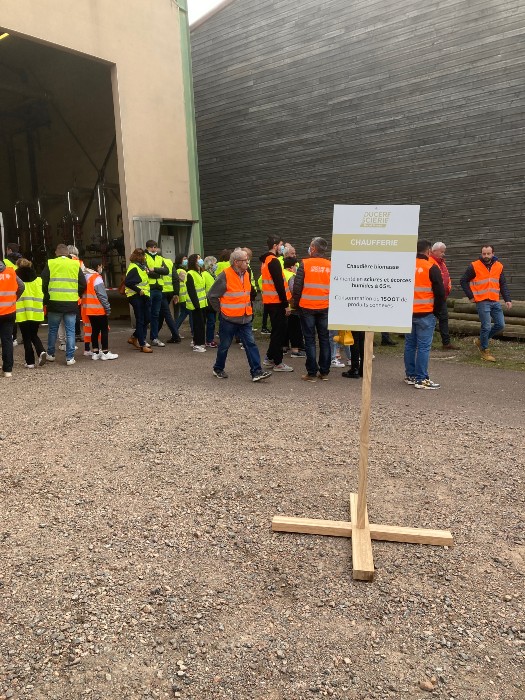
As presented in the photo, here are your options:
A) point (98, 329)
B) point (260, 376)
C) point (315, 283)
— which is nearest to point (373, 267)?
point (315, 283)

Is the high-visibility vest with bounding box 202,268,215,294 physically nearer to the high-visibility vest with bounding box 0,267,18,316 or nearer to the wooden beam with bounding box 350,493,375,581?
the high-visibility vest with bounding box 0,267,18,316

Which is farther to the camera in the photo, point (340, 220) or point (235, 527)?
point (235, 527)

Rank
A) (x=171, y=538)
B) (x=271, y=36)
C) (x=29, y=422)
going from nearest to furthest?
1. (x=171, y=538)
2. (x=29, y=422)
3. (x=271, y=36)

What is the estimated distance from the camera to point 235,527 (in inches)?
142

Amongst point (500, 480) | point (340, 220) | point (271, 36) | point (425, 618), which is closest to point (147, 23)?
point (271, 36)

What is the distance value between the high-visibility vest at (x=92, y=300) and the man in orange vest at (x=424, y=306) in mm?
5209

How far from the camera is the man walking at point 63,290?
879 centimetres

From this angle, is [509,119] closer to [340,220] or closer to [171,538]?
[340,220]

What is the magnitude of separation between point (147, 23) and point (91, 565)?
47.4 ft

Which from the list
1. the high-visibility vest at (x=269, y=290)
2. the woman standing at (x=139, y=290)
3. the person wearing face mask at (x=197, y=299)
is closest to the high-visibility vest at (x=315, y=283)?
the high-visibility vest at (x=269, y=290)

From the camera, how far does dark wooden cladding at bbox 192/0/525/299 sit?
38.7 ft

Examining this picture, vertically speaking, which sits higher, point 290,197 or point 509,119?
point 509,119

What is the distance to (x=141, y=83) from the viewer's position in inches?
539

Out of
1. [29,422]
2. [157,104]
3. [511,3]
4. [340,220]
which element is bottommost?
[29,422]
